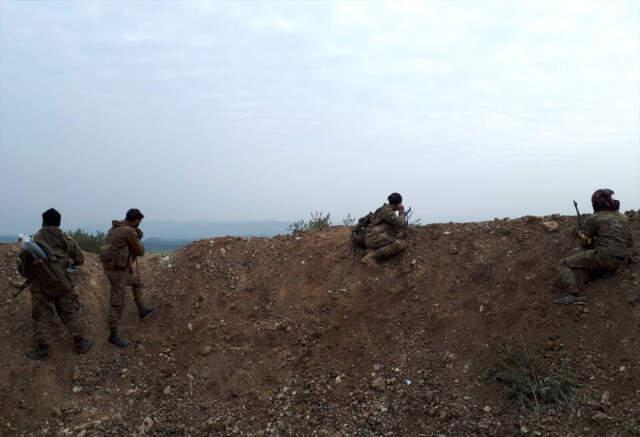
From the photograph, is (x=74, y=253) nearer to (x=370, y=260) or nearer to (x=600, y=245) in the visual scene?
(x=370, y=260)

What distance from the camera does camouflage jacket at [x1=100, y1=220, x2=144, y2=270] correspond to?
5922mm

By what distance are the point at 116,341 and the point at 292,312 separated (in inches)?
86.9

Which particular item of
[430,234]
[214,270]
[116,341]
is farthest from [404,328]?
[116,341]

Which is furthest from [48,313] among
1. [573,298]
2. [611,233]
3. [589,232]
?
[611,233]

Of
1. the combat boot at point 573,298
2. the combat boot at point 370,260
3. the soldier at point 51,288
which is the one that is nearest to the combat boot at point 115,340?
the soldier at point 51,288

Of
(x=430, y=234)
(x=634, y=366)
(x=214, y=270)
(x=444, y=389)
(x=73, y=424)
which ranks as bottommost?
(x=73, y=424)

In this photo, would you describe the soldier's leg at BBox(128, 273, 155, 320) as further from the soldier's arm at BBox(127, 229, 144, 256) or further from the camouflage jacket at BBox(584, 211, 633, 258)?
the camouflage jacket at BBox(584, 211, 633, 258)

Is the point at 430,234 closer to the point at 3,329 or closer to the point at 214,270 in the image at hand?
the point at 214,270

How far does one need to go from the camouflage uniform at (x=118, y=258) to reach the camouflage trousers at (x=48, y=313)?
413mm

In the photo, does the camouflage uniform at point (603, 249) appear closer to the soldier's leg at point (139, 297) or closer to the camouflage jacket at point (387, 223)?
the camouflage jacket at point (387, 223)

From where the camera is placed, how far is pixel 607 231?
17.6 ft

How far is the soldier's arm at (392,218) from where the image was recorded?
7.20 metres

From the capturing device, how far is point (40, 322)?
18.7 ft

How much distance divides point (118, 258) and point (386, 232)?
3.64 metres
